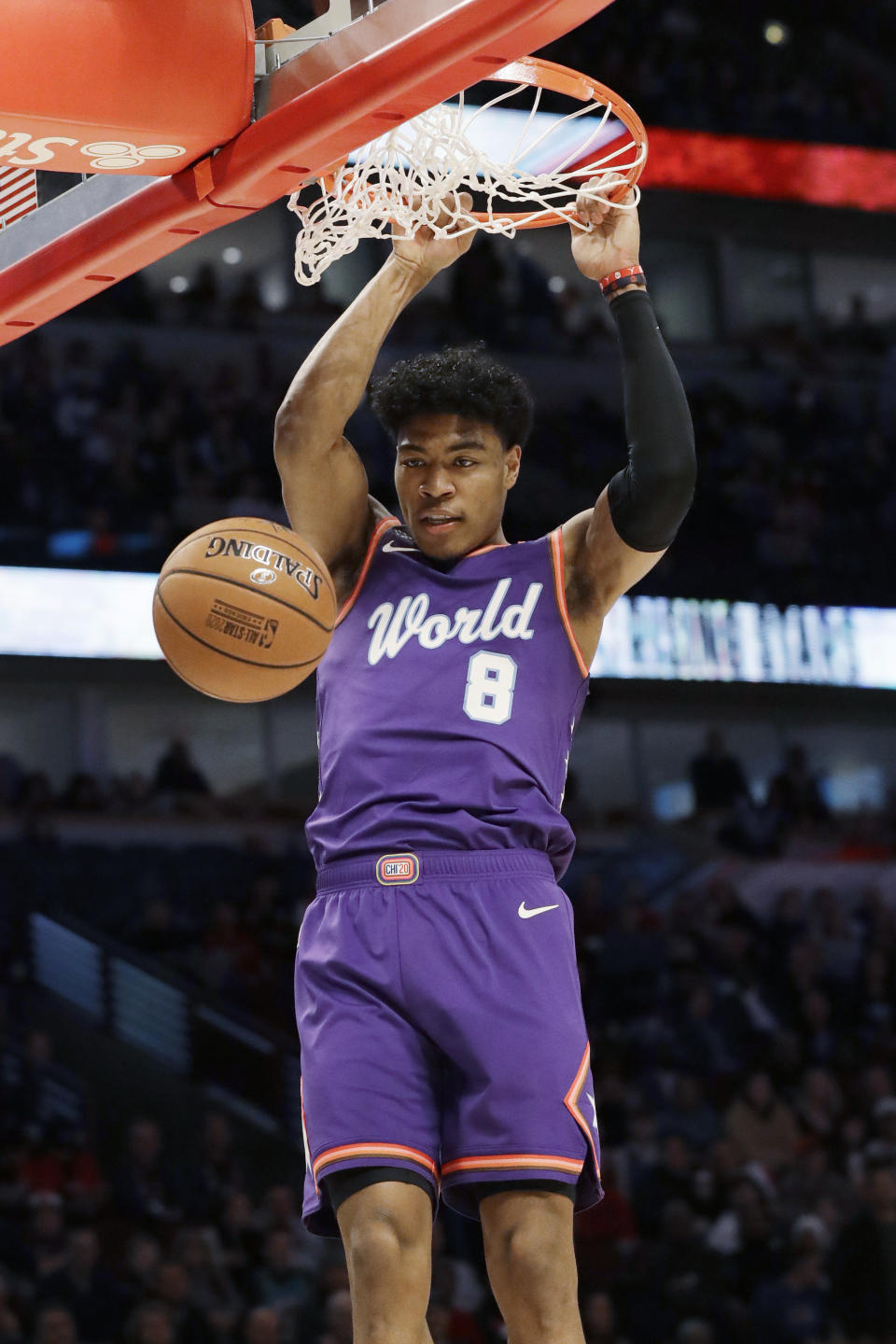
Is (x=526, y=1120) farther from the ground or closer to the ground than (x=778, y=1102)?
farther from the ground

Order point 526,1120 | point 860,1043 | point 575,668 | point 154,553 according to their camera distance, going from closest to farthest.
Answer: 1. point 526,1120
2. point 575,668
3. point 860,1043
4. point 154,553

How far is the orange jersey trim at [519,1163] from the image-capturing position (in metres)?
3.19

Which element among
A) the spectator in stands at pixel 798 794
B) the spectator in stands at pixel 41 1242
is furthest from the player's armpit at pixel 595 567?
the spectator in stands at pixel 798 794

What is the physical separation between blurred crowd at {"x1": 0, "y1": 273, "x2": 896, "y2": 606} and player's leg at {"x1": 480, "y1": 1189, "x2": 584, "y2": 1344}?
11.2m

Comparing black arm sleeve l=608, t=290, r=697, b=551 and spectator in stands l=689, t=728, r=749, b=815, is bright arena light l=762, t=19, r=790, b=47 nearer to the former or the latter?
spectator in stands l=689, t=728, r=749, b=815

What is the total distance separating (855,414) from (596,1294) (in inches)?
450

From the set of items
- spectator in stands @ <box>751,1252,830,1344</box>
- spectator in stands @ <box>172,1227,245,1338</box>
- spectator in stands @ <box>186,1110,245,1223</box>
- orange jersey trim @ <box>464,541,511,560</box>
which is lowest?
spectator in stands @ <box>751,1252,830,1344</box>

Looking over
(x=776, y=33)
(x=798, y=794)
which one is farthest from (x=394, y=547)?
(x=776, y=33)

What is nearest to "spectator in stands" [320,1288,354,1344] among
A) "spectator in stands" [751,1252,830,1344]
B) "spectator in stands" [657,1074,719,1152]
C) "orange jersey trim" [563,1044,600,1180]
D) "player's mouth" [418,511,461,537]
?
"spectator in stands" [751,1252,830,1344]

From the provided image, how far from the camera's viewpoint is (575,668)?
3.62 m

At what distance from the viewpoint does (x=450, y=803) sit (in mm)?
3371

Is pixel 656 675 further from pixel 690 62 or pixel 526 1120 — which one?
pixel 526 1120

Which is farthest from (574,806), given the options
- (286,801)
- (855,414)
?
(855,414)

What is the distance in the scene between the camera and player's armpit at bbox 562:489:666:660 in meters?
3.58
